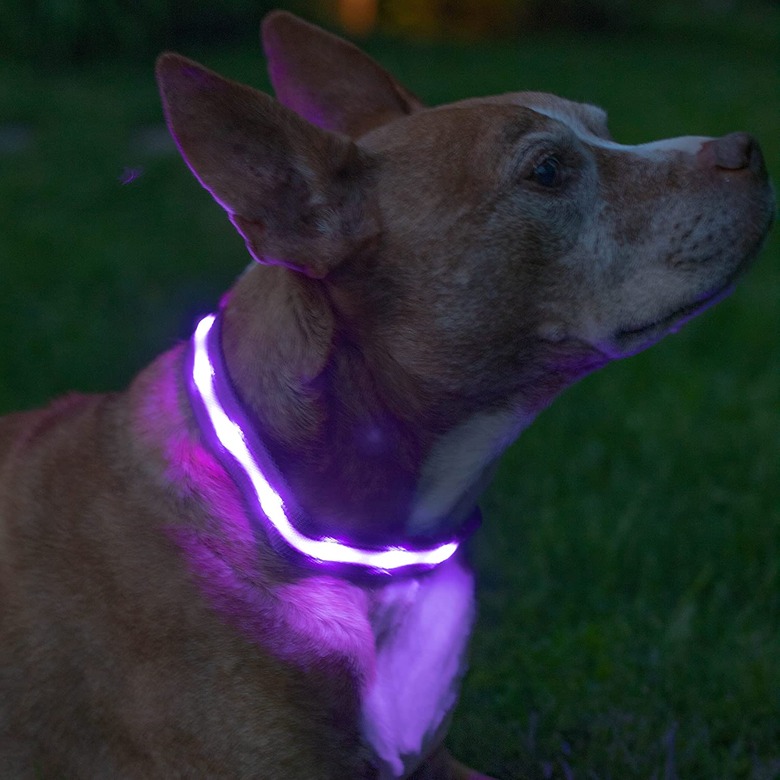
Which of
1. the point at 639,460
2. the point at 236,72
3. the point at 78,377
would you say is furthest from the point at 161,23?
the point at 639,460

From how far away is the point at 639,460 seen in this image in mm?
4371

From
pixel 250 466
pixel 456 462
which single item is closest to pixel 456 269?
pixel 456 462

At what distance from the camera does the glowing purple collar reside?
2195mm

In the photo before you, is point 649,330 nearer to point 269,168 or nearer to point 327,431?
point 327,431

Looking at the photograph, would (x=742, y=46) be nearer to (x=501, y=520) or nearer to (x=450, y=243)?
(x=501, y=520)

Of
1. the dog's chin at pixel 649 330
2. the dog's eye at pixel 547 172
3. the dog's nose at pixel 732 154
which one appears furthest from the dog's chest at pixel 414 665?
the dog's nose at pixel 732 154

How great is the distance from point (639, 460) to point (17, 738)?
2.78 meters

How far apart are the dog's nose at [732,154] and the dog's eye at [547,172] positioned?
0.34 meters

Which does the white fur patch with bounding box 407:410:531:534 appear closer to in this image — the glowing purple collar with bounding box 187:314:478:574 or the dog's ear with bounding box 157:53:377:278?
the glowing purple collar with bounding box 187:314:478:574

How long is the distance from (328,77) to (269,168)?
0.80 m

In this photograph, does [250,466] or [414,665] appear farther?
[414,665]

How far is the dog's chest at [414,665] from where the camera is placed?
7.50ft

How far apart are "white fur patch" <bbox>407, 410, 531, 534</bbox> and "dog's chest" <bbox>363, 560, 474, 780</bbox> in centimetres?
15

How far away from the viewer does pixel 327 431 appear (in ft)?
7.29
